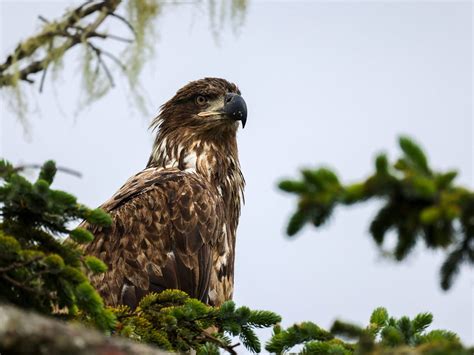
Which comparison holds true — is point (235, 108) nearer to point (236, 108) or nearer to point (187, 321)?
point (236, 108)

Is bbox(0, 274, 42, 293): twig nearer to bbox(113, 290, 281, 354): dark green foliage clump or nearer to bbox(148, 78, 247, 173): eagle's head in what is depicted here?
bbox(113, 290, 281, 354): dark green foliage clump

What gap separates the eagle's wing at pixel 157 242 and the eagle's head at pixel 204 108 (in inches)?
46.3

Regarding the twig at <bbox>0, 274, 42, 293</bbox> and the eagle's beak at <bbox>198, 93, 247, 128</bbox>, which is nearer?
the twig at <bbox>0, 274, 42, 293</bbox>

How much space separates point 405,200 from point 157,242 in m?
5.00

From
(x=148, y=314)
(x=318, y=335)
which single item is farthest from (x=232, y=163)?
(x=318, y=335)

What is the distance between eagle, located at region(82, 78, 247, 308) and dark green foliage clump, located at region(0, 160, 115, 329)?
3170 mm

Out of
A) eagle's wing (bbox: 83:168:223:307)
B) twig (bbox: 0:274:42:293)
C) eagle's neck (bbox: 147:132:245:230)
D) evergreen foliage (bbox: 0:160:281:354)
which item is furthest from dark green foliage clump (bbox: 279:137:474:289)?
eagle's neck (bbox: 147:132:245:230)

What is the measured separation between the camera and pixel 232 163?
9.09 m

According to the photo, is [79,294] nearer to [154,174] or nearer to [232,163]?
[154,174]

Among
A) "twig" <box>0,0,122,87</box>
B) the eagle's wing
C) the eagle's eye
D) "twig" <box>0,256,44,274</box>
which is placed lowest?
"twig" <box>0,256,44,274</box>

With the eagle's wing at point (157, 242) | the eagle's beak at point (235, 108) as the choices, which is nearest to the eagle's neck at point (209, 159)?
the eagle's beak at point (235, 108)

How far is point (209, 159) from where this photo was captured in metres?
8.91

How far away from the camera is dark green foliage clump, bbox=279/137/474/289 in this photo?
273 cm

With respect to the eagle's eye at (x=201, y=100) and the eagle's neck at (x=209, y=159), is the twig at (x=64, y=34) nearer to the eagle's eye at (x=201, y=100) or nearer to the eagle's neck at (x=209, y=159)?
the eagle's neck at (x=209, y=159)
